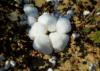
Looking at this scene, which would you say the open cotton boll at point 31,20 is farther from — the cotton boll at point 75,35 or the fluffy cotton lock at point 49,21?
the cotton boll at point 75,35

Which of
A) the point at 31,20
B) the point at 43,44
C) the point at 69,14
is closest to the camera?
the point at 43,44

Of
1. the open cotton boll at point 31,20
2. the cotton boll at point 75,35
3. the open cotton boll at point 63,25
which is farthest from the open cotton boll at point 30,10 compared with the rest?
the cotton boll at point 75,35

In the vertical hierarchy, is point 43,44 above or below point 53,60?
above

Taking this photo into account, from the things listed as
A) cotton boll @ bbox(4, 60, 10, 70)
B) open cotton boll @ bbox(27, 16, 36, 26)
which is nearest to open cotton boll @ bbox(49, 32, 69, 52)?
open cotton boll @ bbox(27, 16, 36, 26)

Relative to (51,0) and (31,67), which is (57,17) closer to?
(51,0)

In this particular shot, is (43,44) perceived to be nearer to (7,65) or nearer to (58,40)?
(58,40)

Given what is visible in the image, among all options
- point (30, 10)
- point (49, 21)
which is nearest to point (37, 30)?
point (49, 21)

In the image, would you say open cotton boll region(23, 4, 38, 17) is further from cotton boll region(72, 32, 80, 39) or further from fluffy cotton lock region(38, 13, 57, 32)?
cotton boll region(72, 32, 80, 39)
